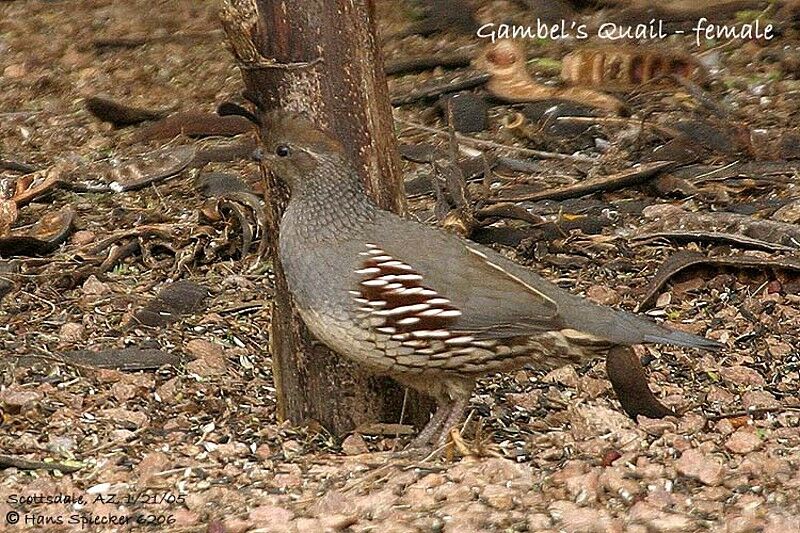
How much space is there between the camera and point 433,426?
551 cm

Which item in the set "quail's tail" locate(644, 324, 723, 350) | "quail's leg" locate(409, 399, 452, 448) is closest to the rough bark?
"quail's leg" locate(409, 399, 452, 448)

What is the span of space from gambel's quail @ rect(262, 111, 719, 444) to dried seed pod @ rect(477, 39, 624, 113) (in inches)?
143

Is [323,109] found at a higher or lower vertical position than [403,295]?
higher

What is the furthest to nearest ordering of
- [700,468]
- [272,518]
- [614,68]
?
1. [614,68]
2. [700,468]
3. [272,518]

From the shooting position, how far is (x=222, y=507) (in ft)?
16.3

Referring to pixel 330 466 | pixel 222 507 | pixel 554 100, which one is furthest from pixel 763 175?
pixel 222 507

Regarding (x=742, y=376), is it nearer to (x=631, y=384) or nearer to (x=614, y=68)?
(x=631, y=384)

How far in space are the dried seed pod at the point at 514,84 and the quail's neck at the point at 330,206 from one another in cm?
372

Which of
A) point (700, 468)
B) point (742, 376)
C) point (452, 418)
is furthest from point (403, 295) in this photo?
point (742, 376)

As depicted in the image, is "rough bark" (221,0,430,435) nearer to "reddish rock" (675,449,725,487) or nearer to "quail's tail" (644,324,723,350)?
"quail's tail" (644,324,723,350)

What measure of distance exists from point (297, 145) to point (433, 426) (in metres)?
1.18

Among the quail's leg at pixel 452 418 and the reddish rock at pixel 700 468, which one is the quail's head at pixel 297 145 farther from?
the reddish rock at pixel 700 468

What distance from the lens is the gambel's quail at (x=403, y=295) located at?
17.2ft

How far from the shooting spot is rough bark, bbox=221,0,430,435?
5105mm
